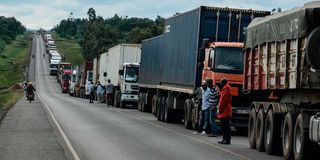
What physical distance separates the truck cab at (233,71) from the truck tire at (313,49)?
8.73m

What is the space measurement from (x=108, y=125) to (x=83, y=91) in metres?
44.4

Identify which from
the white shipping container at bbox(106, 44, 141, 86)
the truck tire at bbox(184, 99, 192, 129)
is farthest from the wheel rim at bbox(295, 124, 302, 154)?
the white shipping container at bbox(106, 44, 141, 86)

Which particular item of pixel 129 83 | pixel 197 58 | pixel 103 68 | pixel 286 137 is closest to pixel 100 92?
pixel 103 68

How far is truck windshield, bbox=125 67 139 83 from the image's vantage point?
4544cm

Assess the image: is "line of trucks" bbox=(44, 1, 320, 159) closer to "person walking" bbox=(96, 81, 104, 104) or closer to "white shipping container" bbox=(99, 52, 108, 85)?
"person walking" bbox=(96, 81, 104, 104)

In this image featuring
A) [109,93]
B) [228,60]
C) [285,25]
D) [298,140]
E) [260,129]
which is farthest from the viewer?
[109,93]

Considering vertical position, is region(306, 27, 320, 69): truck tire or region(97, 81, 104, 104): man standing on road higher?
region(306, 27, 320, 69): truck tire

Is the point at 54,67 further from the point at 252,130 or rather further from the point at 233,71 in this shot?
the point at 252,130

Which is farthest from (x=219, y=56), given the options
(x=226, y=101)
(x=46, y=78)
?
(x=46, y=78)

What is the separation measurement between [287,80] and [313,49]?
164 centimetres

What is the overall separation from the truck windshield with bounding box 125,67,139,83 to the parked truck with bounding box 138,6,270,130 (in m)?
12.0

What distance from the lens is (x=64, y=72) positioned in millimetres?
89438

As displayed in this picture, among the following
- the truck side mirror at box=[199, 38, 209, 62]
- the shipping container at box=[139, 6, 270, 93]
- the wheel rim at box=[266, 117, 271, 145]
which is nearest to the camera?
the wheel rim at box=[266, 117, 271, 145]

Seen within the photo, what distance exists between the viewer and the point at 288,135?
1577 cm
